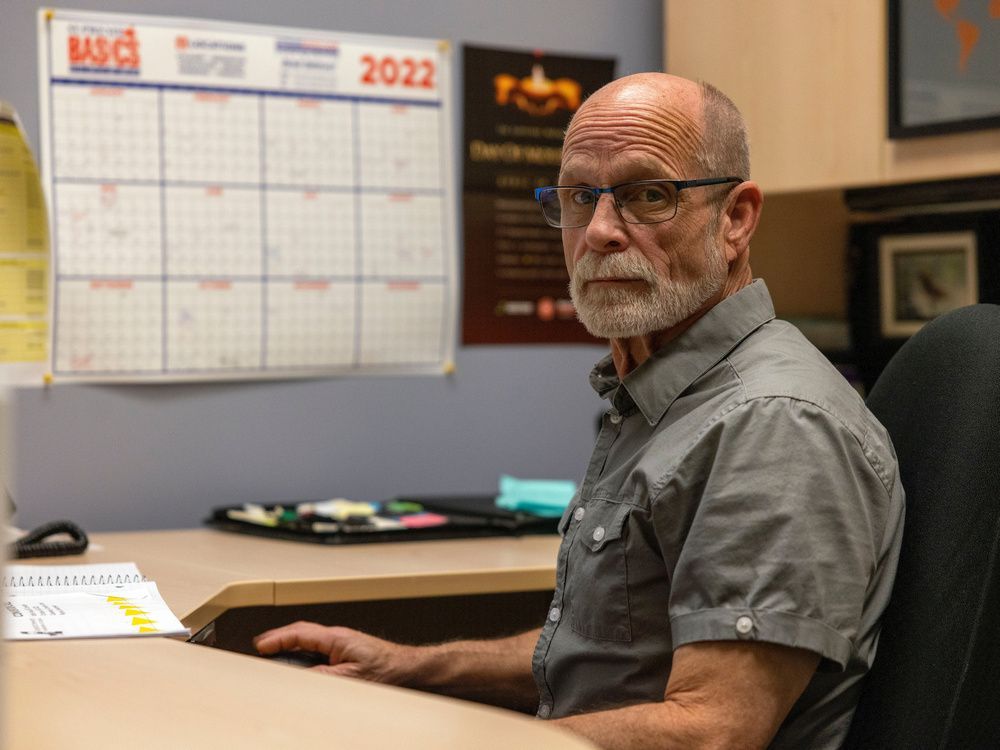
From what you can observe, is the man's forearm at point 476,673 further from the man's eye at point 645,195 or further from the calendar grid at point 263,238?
the calendar grid at point 263,238

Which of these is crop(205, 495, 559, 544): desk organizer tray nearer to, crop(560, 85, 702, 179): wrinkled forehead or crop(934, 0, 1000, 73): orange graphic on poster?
crop(560, 85, 702, 179): wrinkled forehead

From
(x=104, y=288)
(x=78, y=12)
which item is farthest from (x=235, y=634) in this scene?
(x=78, y=12)

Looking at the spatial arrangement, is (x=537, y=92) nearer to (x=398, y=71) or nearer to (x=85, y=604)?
(x=398, y=71)

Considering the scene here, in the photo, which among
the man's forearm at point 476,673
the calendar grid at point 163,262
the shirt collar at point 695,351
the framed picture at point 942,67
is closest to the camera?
the shirt collar at point 695,351

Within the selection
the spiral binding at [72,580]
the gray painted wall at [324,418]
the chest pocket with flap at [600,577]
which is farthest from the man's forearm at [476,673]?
the gray painted wall at [324,418]

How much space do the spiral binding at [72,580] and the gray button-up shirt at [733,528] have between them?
0.50m

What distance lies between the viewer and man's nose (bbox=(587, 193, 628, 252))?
1334 mm

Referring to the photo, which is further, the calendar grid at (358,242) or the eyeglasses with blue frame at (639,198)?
the calendar grid at (358,242)

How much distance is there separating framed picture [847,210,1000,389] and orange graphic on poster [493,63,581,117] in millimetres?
614

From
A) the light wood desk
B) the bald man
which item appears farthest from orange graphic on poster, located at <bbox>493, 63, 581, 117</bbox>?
the light wood desk

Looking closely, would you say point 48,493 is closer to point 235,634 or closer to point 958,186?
point 235,634

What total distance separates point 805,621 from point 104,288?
1.38 metres

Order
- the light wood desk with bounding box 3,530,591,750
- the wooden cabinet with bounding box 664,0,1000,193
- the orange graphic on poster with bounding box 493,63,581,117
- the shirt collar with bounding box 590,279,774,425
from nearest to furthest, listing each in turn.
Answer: the light wood desk with bounding box 3,530,591,750 → the shirt collar with bounding box 590,279,774,425 → the wooden cabinet with bounding box 664,0,1000,193 → the orange graphic on poster with bounding box 493,63,581,117

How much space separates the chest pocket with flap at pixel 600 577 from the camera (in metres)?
1.19
